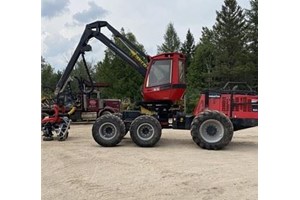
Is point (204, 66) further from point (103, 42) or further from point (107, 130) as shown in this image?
point (107, 130)

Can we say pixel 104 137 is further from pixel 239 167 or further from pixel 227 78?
pixel 227 78

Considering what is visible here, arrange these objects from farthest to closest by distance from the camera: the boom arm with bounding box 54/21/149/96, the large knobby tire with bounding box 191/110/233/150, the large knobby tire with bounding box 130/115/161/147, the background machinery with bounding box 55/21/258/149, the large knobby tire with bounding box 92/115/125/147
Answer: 1. the boom arm with bounding box 54/21/149/96
2. the large knobby tire with bounding box 92/115/125/147
3. the large knobby tire with bounding box 130/115/161/147
4. the background machinery with bounding box 55/21/258/149
5. the large knobby tire with bounding box 191/110/233/150

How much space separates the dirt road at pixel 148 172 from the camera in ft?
13.3

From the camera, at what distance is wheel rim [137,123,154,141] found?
772 cm

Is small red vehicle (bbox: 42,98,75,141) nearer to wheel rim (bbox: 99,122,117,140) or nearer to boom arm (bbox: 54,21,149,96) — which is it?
wheel rim (bbox: 99,122,117,140)

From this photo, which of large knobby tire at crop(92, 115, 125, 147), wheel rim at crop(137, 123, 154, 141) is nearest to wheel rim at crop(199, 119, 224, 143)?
wheel rim at crop(137, 123, 154, 141)

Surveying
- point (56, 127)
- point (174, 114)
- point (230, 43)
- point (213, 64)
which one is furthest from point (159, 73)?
point (213, 64)

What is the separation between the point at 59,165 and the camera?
5.72 meters

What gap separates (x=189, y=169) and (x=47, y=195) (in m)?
2.19

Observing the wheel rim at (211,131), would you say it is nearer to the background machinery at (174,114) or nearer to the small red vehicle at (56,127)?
the background machinery at (174,114)

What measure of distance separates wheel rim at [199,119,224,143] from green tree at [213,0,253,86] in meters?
15.7

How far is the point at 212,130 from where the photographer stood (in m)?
7.46

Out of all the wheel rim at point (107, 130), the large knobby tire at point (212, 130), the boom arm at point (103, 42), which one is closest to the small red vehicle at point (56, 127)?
the wheel rim at point (107, 130)
